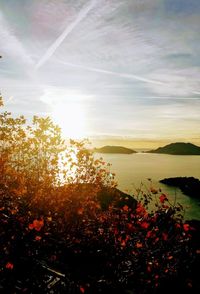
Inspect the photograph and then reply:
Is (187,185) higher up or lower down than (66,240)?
lower down

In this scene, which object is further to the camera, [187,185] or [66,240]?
[187,185]

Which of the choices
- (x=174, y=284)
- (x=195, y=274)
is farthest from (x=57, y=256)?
(x=195, y=274)

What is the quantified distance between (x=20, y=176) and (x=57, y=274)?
9696 millimetres

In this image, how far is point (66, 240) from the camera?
13.0m

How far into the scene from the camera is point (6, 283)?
721 cm

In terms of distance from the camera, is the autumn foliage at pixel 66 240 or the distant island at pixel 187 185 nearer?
the autumn foliage at pixel 66 240

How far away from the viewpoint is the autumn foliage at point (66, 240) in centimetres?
832

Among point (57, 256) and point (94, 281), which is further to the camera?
point (57, 256)

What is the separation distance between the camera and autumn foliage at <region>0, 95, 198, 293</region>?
27.3 feet

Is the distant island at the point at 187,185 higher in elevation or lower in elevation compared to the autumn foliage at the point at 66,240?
lower

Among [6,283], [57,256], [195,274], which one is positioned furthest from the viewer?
[195,274]

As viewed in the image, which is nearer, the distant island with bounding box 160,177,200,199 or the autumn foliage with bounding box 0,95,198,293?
the autumn foliage with bounding box 0,95,198,293

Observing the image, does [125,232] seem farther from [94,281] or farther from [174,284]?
[94,281]

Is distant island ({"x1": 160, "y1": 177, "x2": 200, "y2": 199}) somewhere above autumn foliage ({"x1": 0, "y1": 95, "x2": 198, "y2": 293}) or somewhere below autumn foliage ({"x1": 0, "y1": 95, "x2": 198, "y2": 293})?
below
